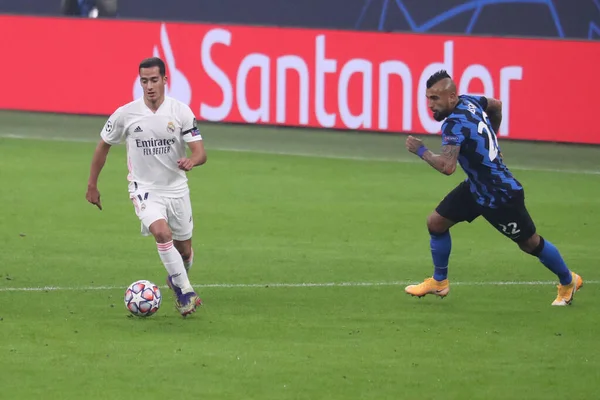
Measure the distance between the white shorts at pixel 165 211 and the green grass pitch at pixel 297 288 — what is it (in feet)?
2.06

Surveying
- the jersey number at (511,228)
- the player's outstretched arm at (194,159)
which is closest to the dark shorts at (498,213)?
the jersey number at (511,228)

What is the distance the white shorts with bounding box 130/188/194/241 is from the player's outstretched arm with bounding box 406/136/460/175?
1.81m

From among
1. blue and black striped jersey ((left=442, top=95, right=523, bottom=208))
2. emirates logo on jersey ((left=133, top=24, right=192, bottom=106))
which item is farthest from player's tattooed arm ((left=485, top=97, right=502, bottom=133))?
emirates logo on jersey ((left=133, top=24, right=192, bottom=106))

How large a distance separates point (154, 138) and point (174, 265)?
999 mm

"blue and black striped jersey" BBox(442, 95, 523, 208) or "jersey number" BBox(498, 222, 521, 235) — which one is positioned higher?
"blue and black striped jersey" BBox(442, 95, 523, 208)

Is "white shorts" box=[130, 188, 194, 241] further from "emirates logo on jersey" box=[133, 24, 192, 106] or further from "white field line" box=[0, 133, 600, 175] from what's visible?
→ "emirates logo on jersey" box=[133, 24, 192, 106]

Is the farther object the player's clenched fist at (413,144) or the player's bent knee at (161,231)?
the player's bent knee at (161,231)

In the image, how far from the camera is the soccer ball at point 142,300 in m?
10.1

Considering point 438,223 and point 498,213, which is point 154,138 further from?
point 498,213

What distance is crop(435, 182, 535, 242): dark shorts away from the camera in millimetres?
10523

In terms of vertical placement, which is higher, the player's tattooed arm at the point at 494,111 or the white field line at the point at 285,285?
the player's tattooed arm at the point at 494,111

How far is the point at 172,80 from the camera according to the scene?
21.6 metres

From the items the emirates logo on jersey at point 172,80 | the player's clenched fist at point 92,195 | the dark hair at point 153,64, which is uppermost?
the dark hair at point 153,64

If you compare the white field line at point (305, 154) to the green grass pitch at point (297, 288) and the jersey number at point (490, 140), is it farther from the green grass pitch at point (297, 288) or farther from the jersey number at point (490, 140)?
the jersey number at point (490, 140)
